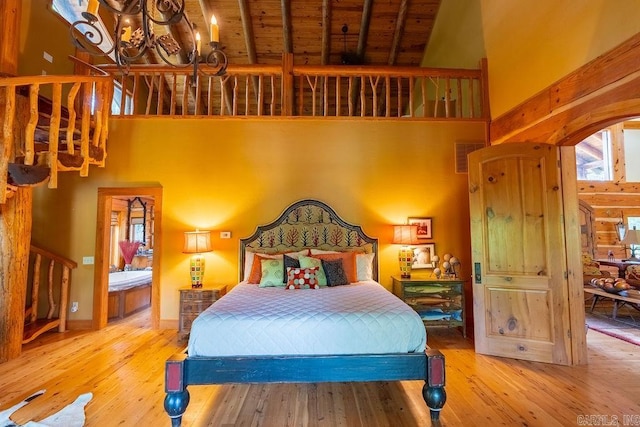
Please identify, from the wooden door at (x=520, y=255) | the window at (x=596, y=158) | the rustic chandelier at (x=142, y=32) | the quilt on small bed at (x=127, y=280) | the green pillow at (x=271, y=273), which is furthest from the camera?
the window at (x=596, y=158)

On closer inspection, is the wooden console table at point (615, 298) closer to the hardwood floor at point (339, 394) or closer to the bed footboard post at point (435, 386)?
the hardwood floor at point (339, 394)

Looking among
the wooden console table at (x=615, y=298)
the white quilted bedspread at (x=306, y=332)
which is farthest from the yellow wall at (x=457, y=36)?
the white quilted bedspread at (x=306, y=332)

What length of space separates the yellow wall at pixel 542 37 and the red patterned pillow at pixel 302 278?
11.2ft

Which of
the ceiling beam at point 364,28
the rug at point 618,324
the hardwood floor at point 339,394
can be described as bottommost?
the hardwood floor at point 339,394

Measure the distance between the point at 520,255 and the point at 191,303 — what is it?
155 inches

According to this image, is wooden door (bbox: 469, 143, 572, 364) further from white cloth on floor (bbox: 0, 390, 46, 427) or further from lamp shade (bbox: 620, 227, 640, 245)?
white cloth on floor (bbox: 0, 390, 46, 427)

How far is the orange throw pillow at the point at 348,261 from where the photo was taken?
12.9 feet

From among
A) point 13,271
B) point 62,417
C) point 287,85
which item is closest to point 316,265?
point 62,417

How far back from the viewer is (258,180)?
4566 mm

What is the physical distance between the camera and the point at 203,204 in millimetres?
4496

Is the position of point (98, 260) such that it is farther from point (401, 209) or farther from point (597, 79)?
point (597, 79)

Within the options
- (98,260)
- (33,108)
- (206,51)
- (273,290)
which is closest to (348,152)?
(273,290)

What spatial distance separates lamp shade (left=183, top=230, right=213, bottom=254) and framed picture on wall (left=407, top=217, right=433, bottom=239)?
291cm

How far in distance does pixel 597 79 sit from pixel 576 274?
6.27 feet
